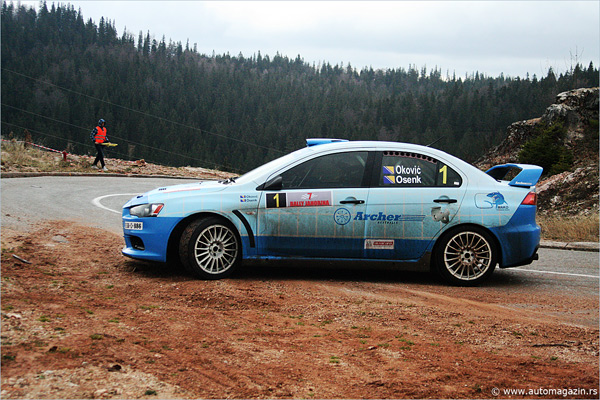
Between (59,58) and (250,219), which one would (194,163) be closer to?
(59,58)

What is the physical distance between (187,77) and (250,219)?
199 metres

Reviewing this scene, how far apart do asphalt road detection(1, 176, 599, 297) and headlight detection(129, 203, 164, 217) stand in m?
2.76

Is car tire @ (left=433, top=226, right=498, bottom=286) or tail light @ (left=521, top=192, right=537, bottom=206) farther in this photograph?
tail light @ (left=521, top=192, right=537, bottom=206)

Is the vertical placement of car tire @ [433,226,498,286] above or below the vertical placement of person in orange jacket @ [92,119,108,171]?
below

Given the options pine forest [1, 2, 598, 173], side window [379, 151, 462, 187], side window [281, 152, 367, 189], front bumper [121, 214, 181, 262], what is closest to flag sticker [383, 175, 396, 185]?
side window [379, 151, 462, 187]

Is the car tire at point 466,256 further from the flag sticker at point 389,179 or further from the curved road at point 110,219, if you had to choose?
the flag sticker at point 389,179

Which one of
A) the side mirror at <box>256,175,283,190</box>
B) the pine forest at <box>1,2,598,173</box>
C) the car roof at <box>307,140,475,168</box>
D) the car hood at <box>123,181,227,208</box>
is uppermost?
the pine forest at <box>1,2,598,173</box>

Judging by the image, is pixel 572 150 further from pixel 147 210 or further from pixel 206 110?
pixel 206 110

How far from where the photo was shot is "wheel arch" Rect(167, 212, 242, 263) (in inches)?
267

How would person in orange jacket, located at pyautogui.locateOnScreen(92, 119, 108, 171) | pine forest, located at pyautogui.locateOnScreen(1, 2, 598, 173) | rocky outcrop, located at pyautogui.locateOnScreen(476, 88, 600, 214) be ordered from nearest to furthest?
1. rocky outcrop, located at pyautogui.locateOnScreen(476, 88, 600, 214)
2. person in orange jacket, located at pyautogui.locateOnScreen(92, 119, 108, 171)
3. pine forest, located at pyautogui.locateOnScreen(1, 2, 598, 173)

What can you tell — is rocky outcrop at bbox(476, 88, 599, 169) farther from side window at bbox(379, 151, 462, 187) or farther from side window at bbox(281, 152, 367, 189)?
side window at bbox(281, 152, 367, 189)

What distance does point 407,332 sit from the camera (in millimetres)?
4922
